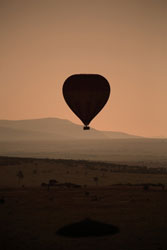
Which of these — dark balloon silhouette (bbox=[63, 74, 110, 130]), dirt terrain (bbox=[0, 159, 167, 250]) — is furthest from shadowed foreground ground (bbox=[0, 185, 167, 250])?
dark balloon silhouette (bbox=[63, 74, 110, 130])

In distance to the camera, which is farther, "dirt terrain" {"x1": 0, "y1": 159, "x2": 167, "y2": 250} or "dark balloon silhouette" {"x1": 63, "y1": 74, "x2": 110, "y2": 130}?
"dark balloon silhouette" {"x1": 63, "y1": 74, "x2": 110, "y2": 130}

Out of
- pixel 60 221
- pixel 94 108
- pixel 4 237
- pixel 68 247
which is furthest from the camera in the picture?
pixel 94 108

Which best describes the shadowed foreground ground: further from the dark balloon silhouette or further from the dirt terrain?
the dark balloon silhouette

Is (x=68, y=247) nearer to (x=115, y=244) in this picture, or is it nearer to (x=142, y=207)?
(x=115, y=244)

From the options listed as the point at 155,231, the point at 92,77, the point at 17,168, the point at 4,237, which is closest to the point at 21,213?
Result: the point at 4,237

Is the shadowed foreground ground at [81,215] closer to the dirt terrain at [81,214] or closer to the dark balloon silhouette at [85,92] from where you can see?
the dirt terrain at [81,214]

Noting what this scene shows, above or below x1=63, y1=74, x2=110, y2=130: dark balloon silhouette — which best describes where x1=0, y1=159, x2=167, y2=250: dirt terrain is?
below

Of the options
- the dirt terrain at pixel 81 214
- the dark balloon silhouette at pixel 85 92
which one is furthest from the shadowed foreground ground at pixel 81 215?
the dark balloon silhouette at pixel 85 92
